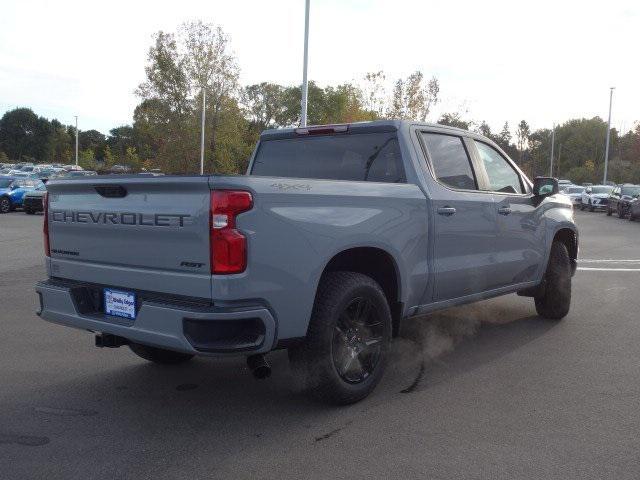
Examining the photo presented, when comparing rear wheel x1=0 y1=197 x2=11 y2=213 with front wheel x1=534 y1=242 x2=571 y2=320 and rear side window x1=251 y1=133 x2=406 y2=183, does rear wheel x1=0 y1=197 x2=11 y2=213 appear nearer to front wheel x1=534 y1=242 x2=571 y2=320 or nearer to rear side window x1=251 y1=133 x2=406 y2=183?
rear side window x1=251 y1=133 x2=406 y2=183

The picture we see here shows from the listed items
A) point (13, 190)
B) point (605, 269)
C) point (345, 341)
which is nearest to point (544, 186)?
point (345, 341)

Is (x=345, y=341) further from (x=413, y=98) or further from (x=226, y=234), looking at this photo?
(x=413, y=98)

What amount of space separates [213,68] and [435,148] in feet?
114

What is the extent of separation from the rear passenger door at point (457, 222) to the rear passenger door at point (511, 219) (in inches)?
6.0

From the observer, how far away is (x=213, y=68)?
38.2 m

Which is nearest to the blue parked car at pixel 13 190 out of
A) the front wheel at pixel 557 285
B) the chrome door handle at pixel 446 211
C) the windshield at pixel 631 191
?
the front wheel at pixel 557 285

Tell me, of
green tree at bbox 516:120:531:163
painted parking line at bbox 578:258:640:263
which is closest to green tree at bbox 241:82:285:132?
green tree at bbox 516:120:531:163

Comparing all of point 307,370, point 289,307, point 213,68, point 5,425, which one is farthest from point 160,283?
point 213,68

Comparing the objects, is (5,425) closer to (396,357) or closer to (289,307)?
(289,307)

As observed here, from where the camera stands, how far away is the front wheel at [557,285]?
7012mm

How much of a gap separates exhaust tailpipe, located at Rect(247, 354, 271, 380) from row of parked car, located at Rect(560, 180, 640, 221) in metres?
21.3

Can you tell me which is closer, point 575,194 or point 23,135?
point 575,194

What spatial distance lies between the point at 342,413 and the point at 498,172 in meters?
3.04

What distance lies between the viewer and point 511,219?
6027mm
